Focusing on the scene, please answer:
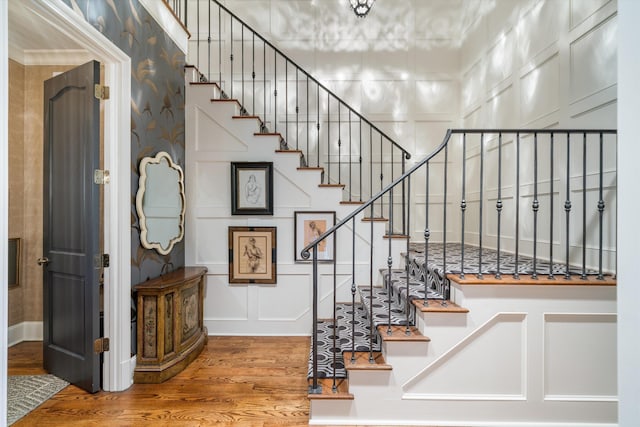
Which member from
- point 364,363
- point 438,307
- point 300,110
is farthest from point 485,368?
point 300,110

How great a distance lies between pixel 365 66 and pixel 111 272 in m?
3.98

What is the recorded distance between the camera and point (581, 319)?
2146 millimetres

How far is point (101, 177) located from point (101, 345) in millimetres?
1248

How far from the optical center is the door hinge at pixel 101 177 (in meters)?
2.37

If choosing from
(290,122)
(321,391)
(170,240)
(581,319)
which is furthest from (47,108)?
(581,319)

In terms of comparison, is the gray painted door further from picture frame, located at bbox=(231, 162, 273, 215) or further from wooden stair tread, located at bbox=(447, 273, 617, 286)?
wooden stair tread, located at bbox=(447, 273, 617, 286)

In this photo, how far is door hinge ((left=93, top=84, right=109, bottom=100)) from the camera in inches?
93.0

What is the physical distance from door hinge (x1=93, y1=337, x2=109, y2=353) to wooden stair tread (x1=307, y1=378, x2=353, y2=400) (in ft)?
5.14

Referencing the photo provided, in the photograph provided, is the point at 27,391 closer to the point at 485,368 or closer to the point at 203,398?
the point at 203,398

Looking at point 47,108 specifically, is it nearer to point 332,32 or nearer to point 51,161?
point 51,161

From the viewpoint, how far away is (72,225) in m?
2.44

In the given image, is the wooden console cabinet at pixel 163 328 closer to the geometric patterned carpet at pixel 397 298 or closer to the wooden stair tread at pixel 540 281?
the geometric patterned carpet at pixel 397 298

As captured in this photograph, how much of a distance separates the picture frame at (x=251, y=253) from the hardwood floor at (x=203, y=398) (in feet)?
2.76
